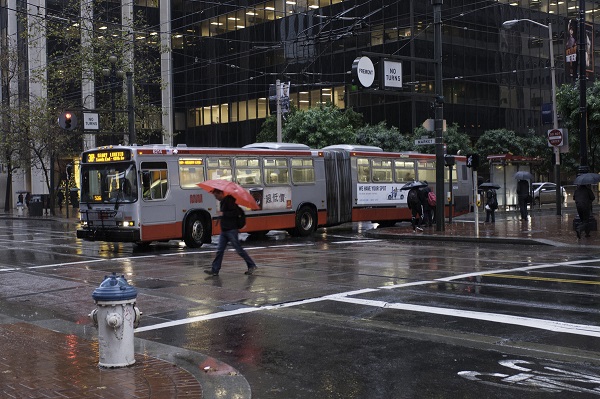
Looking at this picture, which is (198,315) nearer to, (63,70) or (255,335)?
(255,335)

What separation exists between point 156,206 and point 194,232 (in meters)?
1.62

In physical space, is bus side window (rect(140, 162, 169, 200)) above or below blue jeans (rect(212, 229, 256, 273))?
above

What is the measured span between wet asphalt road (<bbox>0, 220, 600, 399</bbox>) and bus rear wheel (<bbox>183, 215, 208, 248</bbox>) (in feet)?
9.57

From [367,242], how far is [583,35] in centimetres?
955

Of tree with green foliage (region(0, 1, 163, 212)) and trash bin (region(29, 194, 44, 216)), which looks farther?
trash bin (region(29, 194, 44, 216))

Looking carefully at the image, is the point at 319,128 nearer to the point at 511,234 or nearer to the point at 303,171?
the point at 303,171

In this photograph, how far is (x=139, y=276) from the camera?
14.9m

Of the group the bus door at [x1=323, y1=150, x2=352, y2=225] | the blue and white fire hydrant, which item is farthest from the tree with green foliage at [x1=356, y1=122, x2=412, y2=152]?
the blue and white fire hydrant

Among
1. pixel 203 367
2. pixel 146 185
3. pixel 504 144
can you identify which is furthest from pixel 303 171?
pixel 504 144

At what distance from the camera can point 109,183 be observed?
70.6 ft

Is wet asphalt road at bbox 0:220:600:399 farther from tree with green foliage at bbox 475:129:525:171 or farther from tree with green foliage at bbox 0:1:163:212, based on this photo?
tree with green foliage at bbox 475:129:525:171

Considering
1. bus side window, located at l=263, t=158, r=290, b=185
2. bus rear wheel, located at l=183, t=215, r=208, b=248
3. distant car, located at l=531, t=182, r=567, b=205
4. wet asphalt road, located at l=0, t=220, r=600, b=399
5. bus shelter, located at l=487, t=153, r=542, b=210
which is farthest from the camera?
distant car, located at l=531, t=182, r=567, b=205

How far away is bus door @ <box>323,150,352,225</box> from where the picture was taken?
91.1ft

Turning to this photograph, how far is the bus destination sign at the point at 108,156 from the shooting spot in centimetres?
2133
